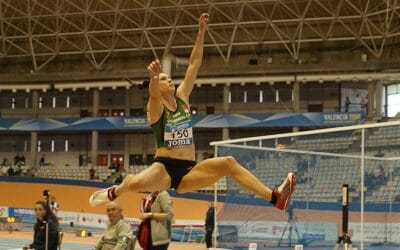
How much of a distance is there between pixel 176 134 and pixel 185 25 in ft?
105

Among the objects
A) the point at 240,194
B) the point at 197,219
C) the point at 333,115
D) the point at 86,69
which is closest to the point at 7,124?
the point at 86,69

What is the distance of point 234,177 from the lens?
5.80 meters

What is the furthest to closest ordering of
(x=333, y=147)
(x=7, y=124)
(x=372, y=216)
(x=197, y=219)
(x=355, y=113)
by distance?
(x=7, y=124) → (x=355, y=113) → (x=197, y=219) → (x=333, y=147) → (x=372, y=216)

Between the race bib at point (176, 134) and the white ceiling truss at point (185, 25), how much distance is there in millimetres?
27632

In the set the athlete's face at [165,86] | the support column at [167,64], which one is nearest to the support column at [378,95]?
the support column at [167,64]

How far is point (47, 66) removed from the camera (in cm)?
4309

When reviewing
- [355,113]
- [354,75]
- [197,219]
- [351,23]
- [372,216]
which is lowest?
[197,219]

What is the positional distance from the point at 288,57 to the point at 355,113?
22.8ft

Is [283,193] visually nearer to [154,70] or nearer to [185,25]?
[154,70]

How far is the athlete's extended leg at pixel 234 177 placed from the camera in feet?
18.6

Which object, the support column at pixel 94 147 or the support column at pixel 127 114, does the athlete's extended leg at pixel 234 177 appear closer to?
the support column at pixel 94 147

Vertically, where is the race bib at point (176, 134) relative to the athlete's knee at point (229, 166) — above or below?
above

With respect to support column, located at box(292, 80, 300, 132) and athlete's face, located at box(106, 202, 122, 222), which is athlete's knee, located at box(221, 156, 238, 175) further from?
support column, located at box(292, 80, 300, 132)

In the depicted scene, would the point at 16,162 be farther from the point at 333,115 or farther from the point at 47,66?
the point at 333,115
